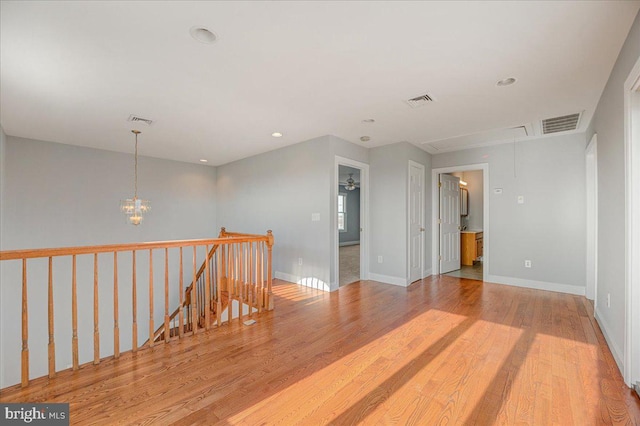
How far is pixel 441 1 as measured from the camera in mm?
1625

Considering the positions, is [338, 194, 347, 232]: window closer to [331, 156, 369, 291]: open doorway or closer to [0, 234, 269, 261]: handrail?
[331, 156, 369, 291]: open doorway

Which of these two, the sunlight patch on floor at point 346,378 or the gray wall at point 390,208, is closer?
the sunlight patch on floor at point 346,378

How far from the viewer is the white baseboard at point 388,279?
455 centimetres

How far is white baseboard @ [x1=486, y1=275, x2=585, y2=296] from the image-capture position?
4.03m

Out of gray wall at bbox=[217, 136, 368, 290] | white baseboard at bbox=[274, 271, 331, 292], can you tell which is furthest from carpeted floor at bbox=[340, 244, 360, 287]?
gray wall at bbox=[217, 136, 368, 290]

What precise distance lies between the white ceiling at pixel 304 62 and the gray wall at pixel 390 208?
95cm

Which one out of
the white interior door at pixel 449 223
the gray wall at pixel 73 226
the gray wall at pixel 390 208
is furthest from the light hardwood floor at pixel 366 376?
the gray wall at pixel 73 226

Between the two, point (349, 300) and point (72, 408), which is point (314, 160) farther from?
point (72, 408)

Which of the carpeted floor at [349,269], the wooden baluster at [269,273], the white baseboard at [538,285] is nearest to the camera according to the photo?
the wooden baluster at [269,273]

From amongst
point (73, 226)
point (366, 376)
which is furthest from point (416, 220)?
point (73, 226)

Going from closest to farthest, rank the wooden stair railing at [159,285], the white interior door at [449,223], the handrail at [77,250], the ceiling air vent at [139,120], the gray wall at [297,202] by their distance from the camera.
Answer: the handrail at [77,250], the wooden stair railing at [159,285], the ceiling air vent at [139,120], the gray wall at [297,202], the white interior door at [449,223]

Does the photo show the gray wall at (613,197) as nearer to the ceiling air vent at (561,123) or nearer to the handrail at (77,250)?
the ceiling air vent at (561,123)

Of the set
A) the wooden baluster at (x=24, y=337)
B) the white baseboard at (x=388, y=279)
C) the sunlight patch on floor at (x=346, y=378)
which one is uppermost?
the wooden baluster at (x=24, y=337)

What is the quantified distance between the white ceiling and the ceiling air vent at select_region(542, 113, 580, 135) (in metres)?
0.12
